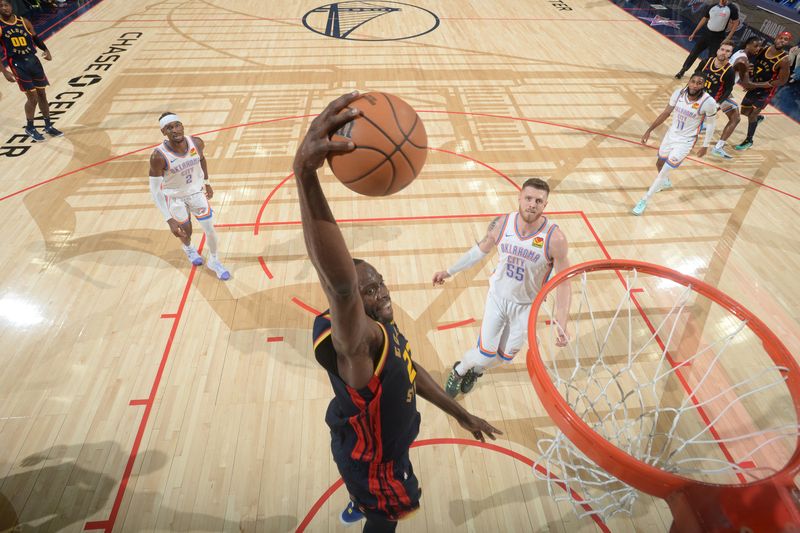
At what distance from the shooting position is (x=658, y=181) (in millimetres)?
5820

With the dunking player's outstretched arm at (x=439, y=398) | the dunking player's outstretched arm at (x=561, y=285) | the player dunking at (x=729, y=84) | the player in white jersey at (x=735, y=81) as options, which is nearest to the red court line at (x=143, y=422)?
the dunking player's outstretched arm at (x=439, y=398)

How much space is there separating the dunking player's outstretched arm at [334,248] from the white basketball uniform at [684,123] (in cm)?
557

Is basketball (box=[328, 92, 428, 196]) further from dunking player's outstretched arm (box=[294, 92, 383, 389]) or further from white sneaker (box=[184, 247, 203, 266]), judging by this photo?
white sneaker (box=[184, 247, 203, 266])

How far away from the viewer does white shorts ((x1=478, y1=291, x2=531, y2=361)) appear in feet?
11.3

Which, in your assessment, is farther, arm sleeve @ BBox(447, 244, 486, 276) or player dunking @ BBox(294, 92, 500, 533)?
arm sleeve @ BBox(447, 244, 486, 276)

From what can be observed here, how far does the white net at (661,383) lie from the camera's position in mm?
3303

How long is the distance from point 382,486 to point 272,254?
3533 millimetres

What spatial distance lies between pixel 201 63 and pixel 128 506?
9.00m

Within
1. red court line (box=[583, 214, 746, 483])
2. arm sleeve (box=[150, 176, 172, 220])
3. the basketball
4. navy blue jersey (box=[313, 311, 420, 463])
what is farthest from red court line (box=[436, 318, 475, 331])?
arm sleeve (box=[150, 176, 172, 220])

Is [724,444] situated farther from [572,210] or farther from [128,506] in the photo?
[128,506]

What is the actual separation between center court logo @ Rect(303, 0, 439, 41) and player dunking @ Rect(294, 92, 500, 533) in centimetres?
1086

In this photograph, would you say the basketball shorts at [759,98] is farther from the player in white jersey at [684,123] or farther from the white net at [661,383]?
the white net at [661,383]

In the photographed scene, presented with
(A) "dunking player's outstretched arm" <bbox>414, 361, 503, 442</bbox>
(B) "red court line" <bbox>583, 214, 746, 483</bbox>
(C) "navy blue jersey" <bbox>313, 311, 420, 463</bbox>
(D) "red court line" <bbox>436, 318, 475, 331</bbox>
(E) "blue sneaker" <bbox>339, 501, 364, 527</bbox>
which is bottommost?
(B) "red court line" <bbox>583, 214, 746, 483</bbox>

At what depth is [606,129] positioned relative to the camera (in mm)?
7789
